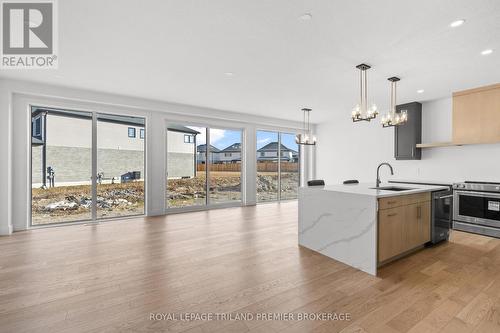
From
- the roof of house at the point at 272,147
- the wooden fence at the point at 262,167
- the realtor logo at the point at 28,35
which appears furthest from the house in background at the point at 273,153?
the realtor logo at the point at 28,35

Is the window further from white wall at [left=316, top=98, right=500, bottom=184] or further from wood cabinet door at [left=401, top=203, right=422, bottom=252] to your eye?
white wall at [left=316, top=98, right=500, bottom=184]

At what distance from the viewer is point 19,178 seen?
14.6ft

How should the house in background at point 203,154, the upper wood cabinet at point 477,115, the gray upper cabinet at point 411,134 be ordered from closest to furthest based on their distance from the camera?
the upper wood cabinet at point 477,115 < the gray upper cabinet at point 411,134 < the house in background at point 203,154

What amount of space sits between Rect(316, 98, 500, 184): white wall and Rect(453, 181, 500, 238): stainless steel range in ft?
2.42

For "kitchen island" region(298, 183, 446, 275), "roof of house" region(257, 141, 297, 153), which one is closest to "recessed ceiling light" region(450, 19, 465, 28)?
"kitchen island" region(298, 183, 446, 275)

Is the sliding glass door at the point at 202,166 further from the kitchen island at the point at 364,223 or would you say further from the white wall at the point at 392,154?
the kitchen island at the point at 364,223

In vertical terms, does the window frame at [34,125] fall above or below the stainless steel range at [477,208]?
above

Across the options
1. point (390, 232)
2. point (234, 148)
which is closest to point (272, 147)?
point (234, 148)

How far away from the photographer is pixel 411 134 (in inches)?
220

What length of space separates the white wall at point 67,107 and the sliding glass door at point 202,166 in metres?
0.25

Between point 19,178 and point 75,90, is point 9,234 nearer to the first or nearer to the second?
point 19,178

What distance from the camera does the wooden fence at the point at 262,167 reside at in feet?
Answer: 22.3

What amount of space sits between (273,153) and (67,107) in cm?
546

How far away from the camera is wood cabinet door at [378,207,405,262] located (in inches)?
108
